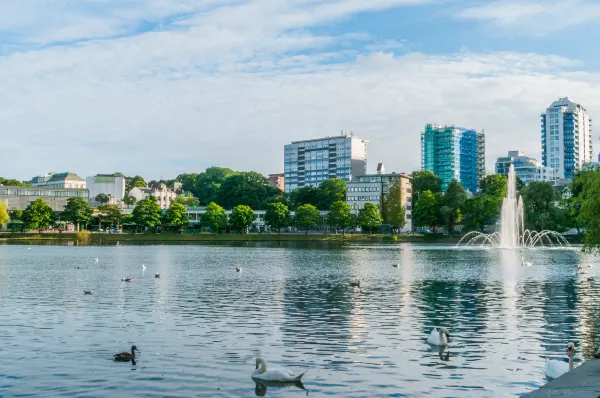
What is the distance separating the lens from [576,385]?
18844 mm

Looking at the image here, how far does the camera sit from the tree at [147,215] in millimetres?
195125

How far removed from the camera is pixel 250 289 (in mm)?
52969

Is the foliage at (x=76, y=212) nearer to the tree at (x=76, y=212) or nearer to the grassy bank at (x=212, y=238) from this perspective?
the tree at (x=76, y=212)

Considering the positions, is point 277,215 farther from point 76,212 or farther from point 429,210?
point 76,212

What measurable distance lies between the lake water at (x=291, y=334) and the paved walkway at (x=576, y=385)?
170cm

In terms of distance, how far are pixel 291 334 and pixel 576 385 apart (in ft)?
48.9

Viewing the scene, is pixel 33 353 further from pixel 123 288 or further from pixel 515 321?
pixel 123 288

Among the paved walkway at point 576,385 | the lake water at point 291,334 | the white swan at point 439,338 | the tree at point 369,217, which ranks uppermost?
the tree at point 369,217

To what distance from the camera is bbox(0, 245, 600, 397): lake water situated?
884 inches

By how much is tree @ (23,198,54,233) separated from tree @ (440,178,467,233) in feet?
357

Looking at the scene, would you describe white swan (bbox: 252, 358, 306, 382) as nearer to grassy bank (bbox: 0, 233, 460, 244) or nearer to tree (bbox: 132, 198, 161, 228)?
grassy bank (bbox: 0, 233, 460, 244)

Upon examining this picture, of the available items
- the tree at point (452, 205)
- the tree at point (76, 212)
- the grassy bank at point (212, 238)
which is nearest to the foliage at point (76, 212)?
the tree at point (76, 212)

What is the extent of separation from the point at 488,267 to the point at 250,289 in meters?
35.1

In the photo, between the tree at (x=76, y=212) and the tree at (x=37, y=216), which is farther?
the tree at (x=76, y=212)
